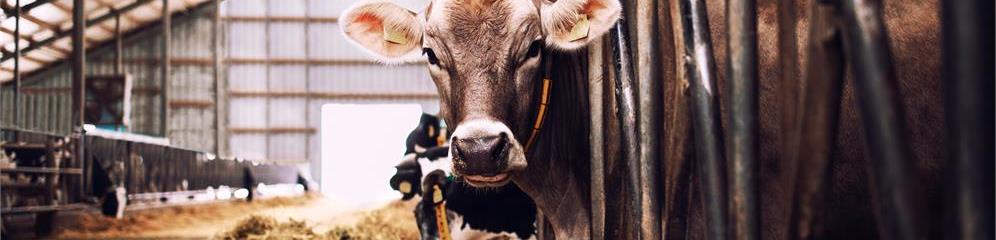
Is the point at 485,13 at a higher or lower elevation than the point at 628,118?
higher

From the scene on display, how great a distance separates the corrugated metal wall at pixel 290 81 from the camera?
966 inches

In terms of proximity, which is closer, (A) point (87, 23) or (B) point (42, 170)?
(B) point (42, 170)

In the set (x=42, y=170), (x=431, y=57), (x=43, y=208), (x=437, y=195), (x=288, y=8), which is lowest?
(x=43, y=208)

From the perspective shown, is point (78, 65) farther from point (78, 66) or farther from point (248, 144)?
point (248, 144)

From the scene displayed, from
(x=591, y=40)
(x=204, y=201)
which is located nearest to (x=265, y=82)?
(x=204, y=201)

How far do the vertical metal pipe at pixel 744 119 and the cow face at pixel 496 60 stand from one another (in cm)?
90

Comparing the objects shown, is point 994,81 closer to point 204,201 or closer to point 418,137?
point 418,137

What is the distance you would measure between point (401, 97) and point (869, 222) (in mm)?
23055

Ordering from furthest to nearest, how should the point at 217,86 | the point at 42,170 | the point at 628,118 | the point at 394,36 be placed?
the point at 217,86, the point at 42,170, the point at 394,36, the point at 628,118

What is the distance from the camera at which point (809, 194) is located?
4.37ft

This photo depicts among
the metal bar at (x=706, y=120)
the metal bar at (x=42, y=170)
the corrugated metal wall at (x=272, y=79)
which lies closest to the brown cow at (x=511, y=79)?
the metal bar at (x=706, y=120)

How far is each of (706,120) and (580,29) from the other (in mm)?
951

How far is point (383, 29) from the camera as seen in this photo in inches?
123

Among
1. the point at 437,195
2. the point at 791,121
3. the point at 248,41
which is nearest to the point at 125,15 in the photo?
the point at 248,41
